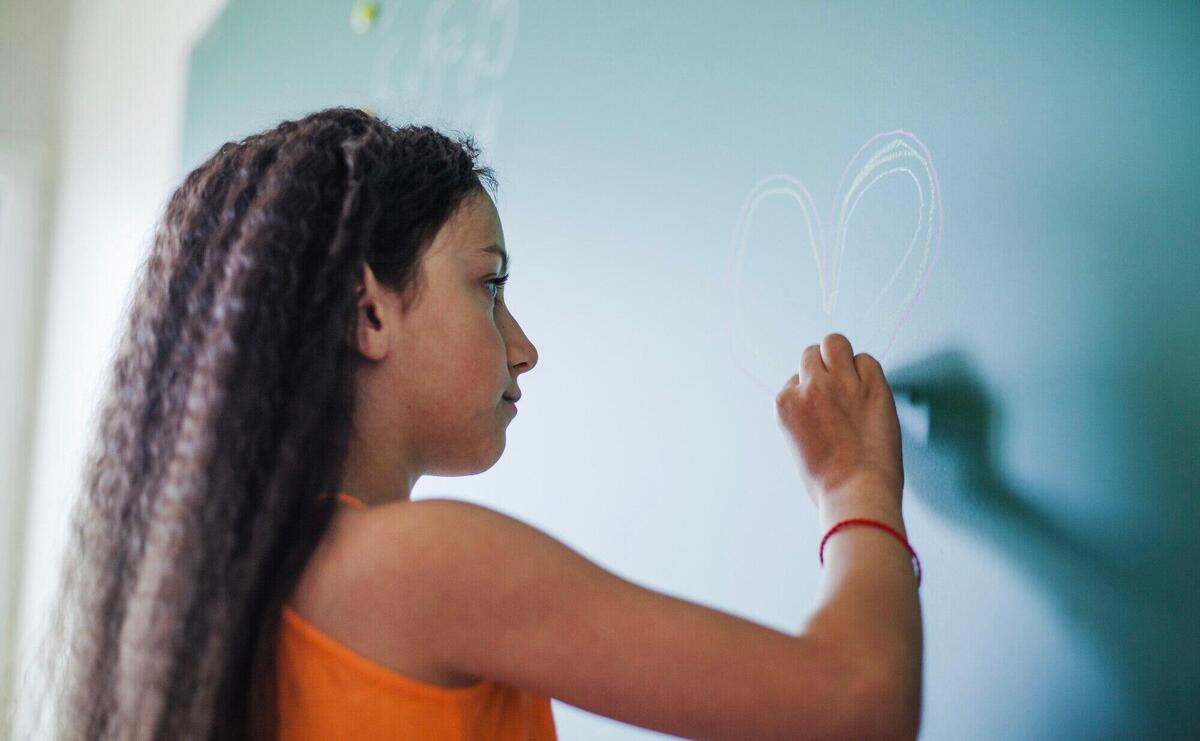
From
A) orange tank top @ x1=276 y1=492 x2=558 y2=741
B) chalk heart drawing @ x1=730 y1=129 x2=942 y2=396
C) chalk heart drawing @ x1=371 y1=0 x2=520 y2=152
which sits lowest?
orange tank top @ x1=276 y1=492 x2=558 y2=741

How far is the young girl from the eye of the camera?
442 mm

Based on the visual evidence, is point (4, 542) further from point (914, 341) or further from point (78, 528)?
point (914, 341)

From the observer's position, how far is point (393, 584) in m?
0.47

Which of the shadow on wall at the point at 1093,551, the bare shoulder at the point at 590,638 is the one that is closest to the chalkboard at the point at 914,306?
the shadow on wall at the point at 1093,551

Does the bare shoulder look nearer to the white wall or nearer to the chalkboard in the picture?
the chalkboard

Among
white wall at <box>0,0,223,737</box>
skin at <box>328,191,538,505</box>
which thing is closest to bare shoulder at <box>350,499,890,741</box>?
skin at <box>328,191,538,505</box>

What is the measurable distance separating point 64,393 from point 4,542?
456mm

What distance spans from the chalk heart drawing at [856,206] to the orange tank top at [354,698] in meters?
0.29

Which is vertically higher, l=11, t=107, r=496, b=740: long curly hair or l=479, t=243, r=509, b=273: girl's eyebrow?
l=479, t=243, r=509, b=273: girl's eyebrow

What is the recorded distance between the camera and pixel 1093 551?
484 mm

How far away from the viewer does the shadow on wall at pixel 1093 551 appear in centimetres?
44

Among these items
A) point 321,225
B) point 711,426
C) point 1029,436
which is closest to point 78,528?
point 321,225

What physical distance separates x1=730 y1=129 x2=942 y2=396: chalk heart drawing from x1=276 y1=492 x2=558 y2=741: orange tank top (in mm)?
292

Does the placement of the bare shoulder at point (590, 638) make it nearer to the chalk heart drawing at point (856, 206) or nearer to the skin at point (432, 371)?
the skin at point (432, 371)
